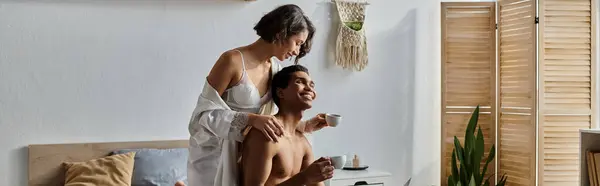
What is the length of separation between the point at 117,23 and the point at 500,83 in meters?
2.45

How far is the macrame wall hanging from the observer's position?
4773 mm

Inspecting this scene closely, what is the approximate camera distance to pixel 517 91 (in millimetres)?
4789

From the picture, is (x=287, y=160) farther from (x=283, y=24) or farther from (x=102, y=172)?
(x=102, y=172)

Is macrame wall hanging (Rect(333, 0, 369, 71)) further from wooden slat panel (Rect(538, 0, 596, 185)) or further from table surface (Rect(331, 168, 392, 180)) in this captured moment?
wooden slat panel (Rect(538, 0, 596, 185))

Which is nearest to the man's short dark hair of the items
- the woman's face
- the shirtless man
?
the shirtless man

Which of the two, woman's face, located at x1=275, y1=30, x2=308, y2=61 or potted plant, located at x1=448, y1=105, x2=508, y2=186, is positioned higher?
woman's face, located at x1=275, y1=30, x2=308, y2=61

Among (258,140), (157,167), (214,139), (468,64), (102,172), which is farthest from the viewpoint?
(468,64)

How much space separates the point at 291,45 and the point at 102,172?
1.74 meters

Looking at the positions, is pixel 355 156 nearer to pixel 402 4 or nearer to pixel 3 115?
pixel 402 4

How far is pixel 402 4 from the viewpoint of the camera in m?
5.04

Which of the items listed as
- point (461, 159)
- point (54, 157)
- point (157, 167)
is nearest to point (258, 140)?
point (157, 167)

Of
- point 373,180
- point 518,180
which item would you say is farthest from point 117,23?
point 518,180

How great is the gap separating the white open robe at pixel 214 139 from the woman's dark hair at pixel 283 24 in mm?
227

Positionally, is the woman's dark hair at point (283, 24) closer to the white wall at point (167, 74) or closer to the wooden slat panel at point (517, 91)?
the white wall at point (167, 74)
